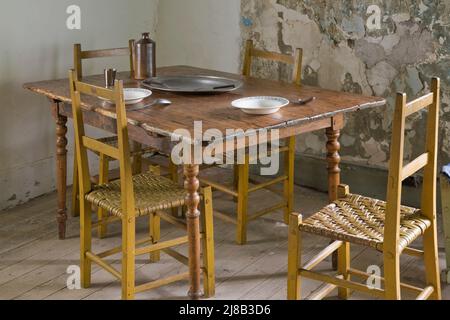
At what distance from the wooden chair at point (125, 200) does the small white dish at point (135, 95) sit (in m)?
0.22

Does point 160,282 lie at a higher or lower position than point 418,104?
lower

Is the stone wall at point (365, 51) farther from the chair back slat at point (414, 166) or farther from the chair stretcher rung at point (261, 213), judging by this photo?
the chair back slat at point (414, 166)

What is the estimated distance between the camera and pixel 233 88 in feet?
→ 11.0

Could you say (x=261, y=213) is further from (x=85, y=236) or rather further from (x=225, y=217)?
(x=85, y=236)

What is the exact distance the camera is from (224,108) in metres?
2.99

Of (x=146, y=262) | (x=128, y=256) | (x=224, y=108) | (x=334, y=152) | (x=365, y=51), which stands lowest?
(x=146, y=262)

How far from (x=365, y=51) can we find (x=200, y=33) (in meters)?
1.25

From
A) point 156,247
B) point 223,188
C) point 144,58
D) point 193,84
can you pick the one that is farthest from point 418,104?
point 144,58

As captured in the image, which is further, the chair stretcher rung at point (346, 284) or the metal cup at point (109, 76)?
the metal cup at point (109, 76)

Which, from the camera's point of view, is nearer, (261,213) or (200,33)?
(261,213)

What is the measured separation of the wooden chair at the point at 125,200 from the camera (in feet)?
8.84

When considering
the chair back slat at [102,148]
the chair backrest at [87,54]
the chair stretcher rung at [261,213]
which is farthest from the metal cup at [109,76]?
the chair stretcher rung at [261,213]

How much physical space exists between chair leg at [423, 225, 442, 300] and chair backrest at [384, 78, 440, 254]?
77mm
